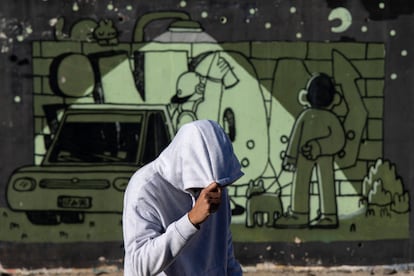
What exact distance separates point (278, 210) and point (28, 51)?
8.38ft

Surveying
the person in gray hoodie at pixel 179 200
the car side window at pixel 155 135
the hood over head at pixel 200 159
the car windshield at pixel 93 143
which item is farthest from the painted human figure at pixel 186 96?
the hood over head at pixel 200 159

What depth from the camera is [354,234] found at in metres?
7.18

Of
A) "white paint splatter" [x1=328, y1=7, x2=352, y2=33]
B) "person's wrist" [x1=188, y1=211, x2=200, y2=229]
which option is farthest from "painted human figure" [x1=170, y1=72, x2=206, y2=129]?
"person's wrist" [x1=188, y1=211, x2=200, y2=229]

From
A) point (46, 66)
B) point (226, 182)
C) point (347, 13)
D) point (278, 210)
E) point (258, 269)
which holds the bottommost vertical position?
point (258, 269)

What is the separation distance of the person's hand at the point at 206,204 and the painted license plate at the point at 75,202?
16.2ft

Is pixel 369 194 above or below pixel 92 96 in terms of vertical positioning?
below

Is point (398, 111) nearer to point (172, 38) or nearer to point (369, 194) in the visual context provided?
point (369, 194)

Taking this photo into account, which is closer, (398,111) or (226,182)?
(226,182)

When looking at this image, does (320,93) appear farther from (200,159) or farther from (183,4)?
(200,159)

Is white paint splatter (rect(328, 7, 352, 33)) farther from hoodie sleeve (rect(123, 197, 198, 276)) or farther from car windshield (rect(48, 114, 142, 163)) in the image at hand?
hoodie sleeve (rect(123, 197, 198, 276))

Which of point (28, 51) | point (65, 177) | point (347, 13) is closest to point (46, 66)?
point (28, 51)

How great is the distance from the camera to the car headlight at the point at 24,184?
23.2ft

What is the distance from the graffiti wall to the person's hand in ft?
15.8

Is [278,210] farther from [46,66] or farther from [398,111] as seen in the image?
[46,66]
